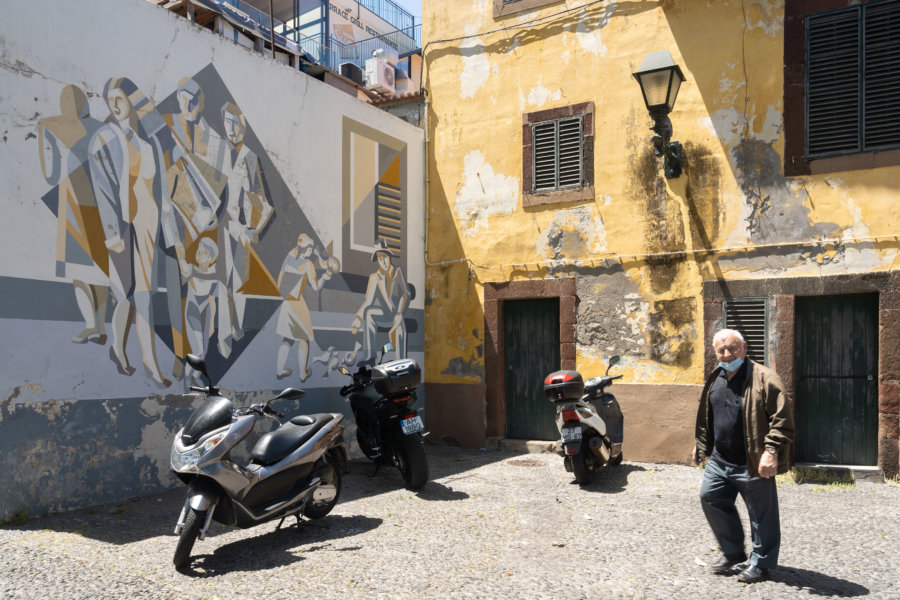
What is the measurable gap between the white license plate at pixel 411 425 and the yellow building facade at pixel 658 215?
3.00 m

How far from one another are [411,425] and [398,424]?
5.6 inches

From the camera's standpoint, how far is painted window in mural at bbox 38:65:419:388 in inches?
261

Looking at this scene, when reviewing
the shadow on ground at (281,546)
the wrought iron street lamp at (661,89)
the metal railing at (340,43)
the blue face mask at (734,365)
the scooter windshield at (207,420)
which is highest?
the metal railing at (340,43)

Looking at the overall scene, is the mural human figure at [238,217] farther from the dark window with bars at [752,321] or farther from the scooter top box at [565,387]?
the dark window with bars at [752,321]

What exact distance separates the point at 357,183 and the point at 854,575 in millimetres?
7052

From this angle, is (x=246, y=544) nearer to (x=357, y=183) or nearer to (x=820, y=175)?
(x=357, y=183)

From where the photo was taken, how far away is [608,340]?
30.5ft

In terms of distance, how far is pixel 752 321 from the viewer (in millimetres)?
8391

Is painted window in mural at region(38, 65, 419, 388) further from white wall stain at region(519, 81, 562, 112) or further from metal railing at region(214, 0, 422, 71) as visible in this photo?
metal railing at region(214, 0, 422, 71)

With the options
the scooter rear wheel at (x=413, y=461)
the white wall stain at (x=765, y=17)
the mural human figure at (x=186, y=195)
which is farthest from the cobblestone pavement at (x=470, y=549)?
the white wall stain at (x=765, y=17)

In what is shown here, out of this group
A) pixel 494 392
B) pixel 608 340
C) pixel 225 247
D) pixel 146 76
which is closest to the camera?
pixel 146 76

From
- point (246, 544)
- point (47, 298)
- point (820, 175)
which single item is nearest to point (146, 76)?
point (47, 298)

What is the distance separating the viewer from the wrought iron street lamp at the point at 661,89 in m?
8.14

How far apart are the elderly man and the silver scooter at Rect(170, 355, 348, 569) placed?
279cm
